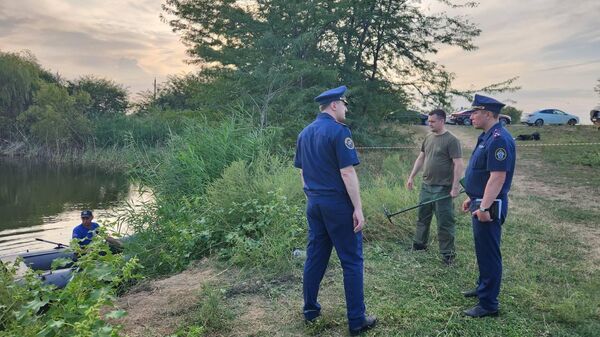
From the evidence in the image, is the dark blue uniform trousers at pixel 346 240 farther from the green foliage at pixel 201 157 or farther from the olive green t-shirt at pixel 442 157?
the green foliage at pixel 201 157

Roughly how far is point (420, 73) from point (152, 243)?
14.5m

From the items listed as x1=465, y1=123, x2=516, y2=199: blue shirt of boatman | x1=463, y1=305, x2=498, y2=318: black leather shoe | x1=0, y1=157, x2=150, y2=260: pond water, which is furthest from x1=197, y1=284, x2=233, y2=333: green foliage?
A: x1=0, y1=157, x2=150, y2=260: pond water

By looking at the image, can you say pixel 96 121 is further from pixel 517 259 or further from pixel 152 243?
pixel 517 259

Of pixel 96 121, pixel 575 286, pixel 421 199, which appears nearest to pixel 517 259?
pixel 575 286

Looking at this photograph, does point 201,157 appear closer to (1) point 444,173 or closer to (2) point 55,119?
(1) point 444,173

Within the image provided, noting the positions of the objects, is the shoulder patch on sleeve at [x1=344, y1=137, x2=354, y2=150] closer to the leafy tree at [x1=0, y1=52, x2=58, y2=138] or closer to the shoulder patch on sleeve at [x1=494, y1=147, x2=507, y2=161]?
the shoulder patch on sleeve at [x1=494, y1=147, x2=507, y2=161]

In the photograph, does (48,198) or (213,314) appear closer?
(213,314)

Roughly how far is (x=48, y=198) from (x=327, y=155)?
1933cm

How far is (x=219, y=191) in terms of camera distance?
6512 millimetres

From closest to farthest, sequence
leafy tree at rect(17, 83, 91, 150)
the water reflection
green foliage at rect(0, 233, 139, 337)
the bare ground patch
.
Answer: green foliage at rect(0, 233, 139, 337) → the bare ground patch → the water reflection → leafy tree at rect(17, 83, 91, 150)

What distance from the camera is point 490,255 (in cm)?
364

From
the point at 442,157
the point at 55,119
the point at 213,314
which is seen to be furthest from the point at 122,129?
the point at 213,314

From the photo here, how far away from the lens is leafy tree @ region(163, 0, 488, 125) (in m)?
15.8

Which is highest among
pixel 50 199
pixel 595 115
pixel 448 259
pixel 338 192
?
pixel 595 115
